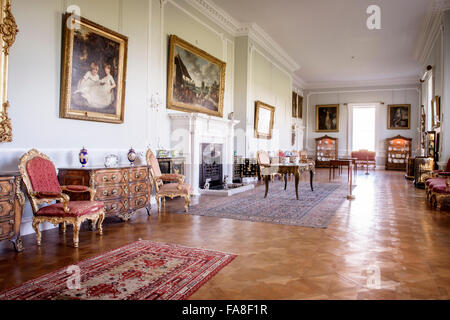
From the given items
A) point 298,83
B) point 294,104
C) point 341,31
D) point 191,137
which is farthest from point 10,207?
point 298,83

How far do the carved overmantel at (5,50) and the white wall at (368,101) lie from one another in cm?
1768

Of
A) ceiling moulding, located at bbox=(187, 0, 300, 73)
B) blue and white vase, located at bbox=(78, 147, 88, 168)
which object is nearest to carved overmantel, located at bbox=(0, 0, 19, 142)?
blue and white vase, located at bbox=(78, 147, 88, 168)

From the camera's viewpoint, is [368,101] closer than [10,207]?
No

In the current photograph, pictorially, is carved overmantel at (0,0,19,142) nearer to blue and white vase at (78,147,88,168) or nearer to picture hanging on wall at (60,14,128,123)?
picture hanging on wall at (60,14,128,123)

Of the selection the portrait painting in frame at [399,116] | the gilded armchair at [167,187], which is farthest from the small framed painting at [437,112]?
the portrait painting in frame at [399,116]

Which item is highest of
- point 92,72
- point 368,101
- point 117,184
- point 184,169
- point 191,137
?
point 368,101

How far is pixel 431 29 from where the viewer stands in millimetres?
10508

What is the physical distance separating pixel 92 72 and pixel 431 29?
34.0 ft

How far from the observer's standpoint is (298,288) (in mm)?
2707

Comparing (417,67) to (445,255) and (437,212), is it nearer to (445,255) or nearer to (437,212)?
(437,212)

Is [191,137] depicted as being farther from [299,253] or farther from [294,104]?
[294,104]

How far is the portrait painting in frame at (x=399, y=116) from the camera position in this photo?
58.9 feet

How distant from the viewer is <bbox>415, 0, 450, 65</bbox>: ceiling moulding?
879cm
